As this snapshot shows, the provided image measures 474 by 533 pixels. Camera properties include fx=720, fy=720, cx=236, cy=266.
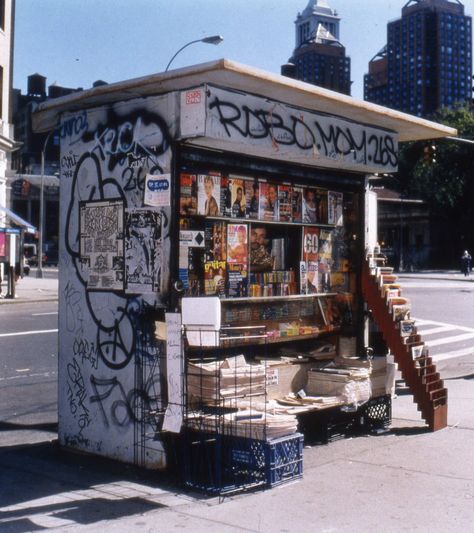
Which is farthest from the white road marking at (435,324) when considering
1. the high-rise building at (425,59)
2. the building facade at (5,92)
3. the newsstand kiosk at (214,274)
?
the high-rise building at (425,59)

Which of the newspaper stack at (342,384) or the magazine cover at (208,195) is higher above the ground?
the magazine cover at (208,195)

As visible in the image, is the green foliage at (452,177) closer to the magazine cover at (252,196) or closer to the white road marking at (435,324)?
the white road marking at (435,324)

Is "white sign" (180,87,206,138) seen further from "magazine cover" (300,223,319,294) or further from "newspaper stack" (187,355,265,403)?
"magazine cover" (300,223,319,294)

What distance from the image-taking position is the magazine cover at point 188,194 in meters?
6.70

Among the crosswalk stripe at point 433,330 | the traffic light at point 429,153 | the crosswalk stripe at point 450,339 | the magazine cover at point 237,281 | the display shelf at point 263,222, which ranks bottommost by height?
the crosswalk stripe at point 450,339

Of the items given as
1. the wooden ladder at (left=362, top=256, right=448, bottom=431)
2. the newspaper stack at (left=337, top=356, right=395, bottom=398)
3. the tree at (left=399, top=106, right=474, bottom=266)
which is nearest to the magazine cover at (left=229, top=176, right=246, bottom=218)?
the wooden ladder at (left=362, top=256, right=448, bottom=431)

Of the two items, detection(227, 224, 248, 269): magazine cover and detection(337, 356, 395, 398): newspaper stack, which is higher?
detection(227, 224, 248, 269): magazine cover

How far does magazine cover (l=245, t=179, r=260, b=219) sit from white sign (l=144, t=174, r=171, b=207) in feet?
4.73

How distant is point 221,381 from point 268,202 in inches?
88.4

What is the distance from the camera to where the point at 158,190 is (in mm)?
6273

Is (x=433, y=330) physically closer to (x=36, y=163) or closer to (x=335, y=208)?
(x=335, y=208)

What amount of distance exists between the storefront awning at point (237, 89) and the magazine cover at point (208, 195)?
0.93 m

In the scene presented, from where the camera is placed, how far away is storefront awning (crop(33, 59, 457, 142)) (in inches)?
231

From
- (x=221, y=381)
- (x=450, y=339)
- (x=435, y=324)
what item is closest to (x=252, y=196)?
(x=221, y=381)
